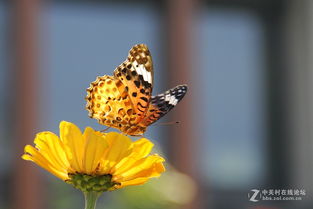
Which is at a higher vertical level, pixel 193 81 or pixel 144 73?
pixel 144 73

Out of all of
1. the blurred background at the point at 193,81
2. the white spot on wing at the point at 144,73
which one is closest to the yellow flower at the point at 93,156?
the white spot on wing at the point at 144,73

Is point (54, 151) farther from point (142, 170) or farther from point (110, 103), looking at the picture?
Answer: point (110, 103)

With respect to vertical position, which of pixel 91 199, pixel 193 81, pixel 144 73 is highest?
pixel 144 73

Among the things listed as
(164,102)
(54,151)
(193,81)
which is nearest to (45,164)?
(54,151)

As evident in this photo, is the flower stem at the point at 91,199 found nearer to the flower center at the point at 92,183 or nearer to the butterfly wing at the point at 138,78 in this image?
the flower center at the point at 92,183

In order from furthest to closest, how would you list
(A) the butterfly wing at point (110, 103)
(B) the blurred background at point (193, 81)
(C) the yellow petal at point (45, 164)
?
(B) the blurred background at point (193, 81)
(A) the butterfly wing at point (110, 103)
(C) the yellow petal at point (45, 164)

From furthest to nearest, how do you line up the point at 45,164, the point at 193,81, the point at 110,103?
the point at 193,81 < the point at 110,103 < the point at 45,164

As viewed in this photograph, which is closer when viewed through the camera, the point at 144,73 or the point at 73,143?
the point at 73,143
